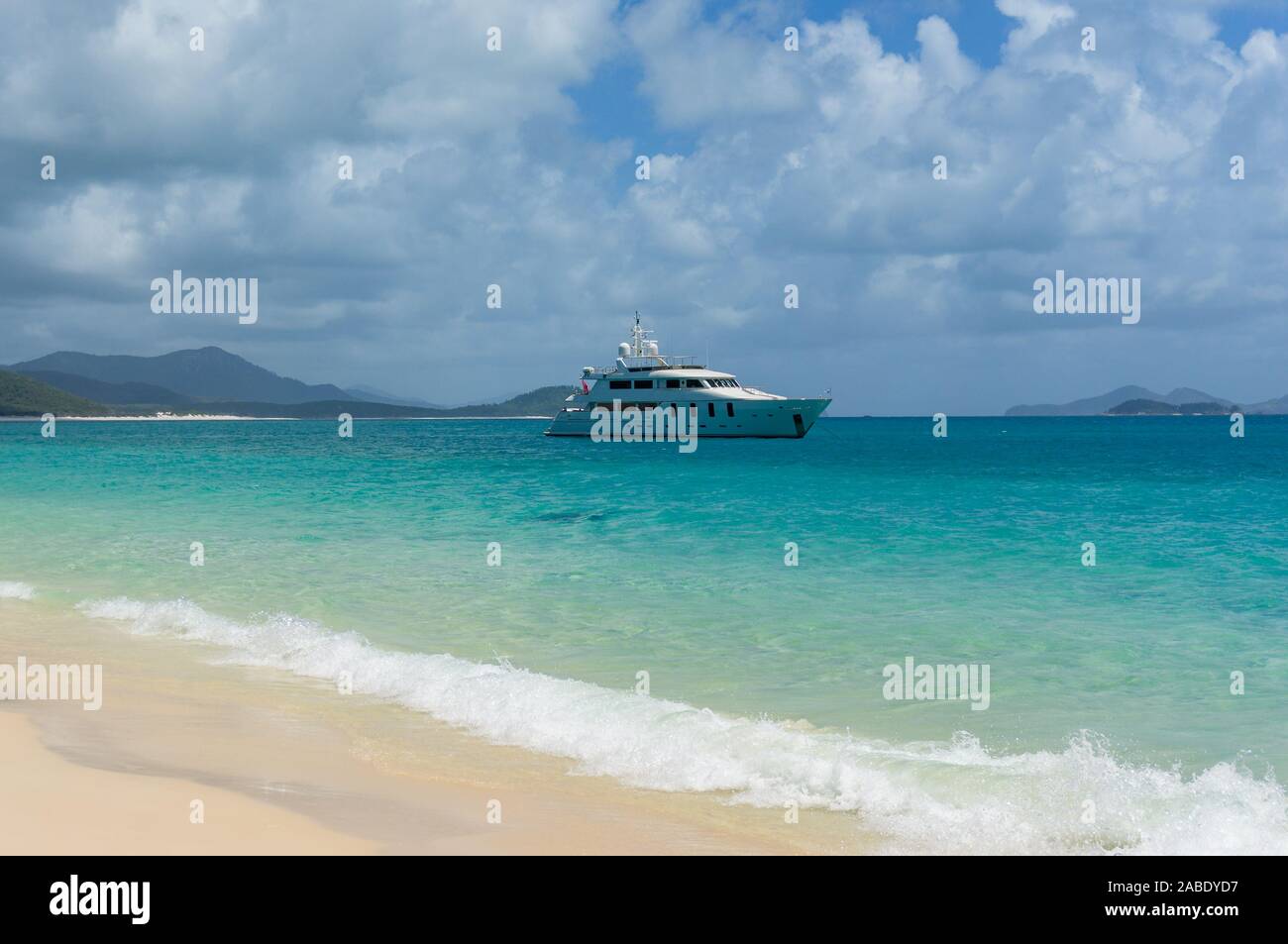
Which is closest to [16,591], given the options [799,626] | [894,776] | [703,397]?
[799,626]

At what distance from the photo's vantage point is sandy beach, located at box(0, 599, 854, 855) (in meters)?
5.58

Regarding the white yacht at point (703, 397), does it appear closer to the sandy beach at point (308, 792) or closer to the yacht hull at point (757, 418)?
the yacht hull at point (757, 418)

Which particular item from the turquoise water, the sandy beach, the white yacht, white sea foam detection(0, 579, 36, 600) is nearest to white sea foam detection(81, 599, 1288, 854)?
the turquoise water

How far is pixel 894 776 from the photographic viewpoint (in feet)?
22.8

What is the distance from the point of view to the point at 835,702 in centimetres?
907

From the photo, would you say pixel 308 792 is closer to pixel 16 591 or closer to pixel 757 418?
pixel 16 591

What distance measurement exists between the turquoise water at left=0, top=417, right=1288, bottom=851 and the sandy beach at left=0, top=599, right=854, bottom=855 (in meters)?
0.54

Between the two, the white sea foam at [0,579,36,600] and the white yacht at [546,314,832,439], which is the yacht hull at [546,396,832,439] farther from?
the white sea foam at [0,579,36,600]

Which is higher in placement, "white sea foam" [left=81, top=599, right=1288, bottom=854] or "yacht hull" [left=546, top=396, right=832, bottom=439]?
"yacht hull" [left=546, top=396, right=832, bottom=439]

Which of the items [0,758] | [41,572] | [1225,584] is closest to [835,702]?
[0,758]

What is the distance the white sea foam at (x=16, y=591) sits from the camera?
49.4 ft

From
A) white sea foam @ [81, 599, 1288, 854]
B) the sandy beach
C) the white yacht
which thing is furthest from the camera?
the white yacht
